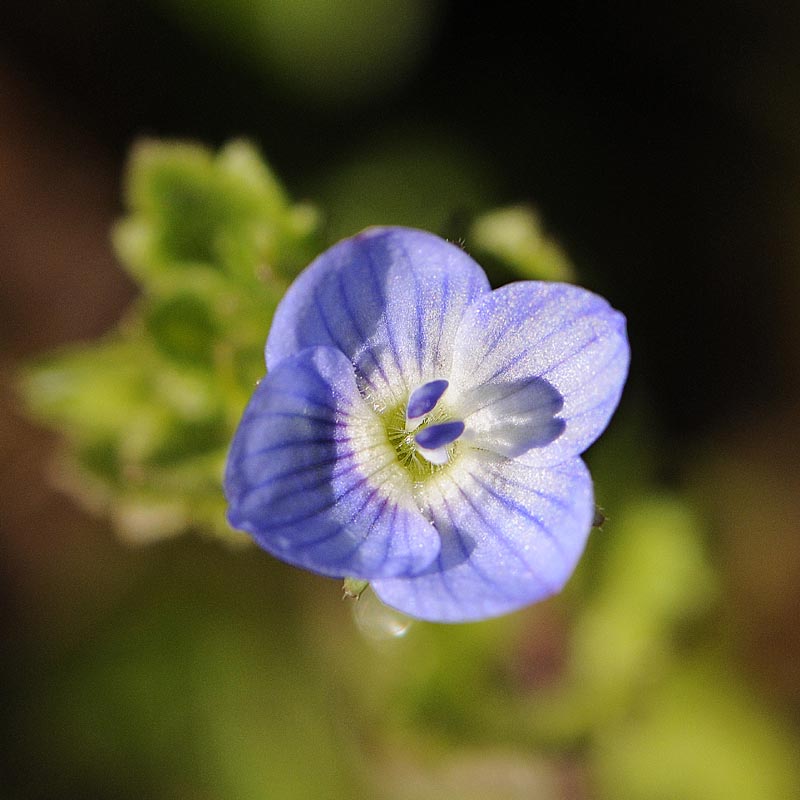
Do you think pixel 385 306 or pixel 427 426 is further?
pixel 427 426

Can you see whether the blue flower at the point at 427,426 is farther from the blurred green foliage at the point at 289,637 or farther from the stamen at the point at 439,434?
the blurred green foliage at the point at 289,637

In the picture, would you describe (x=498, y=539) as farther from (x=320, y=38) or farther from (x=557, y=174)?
(x=320, y=38)

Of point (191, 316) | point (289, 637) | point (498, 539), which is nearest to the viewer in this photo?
point (498, 539)

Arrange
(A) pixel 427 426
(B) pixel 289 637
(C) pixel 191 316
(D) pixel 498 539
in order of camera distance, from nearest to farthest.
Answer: (D) pixel 498 539, (A) pixel 427 426, (C) pixel 191 316, (B) pixel 289 637

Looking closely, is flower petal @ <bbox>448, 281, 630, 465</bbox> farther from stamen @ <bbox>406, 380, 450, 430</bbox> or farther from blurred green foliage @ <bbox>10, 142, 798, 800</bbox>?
blurred green foliage @ <bbox>10, 142, 798, 800</bbox>

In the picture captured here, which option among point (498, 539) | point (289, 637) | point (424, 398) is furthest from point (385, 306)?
point (289, 637)

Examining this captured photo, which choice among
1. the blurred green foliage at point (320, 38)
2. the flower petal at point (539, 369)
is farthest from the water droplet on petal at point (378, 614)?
the blurred green foliage at point (320, 38)

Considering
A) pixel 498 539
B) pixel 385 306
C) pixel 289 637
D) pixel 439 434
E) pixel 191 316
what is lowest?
pixel 498 539

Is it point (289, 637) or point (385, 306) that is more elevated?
point (289, 637)
